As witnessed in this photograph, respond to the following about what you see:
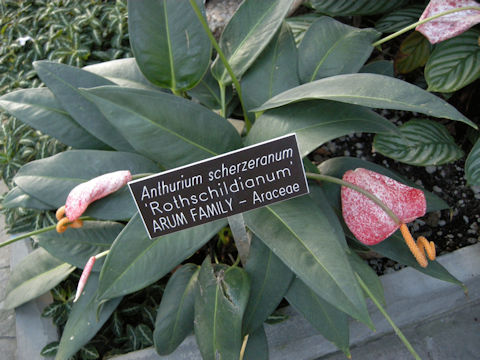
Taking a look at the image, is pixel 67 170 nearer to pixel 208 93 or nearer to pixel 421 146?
pixel 208 93

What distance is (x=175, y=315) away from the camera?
91 cm

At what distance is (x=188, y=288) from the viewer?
36.9 inches

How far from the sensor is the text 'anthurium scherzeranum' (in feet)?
2.24

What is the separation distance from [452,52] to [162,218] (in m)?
0.90

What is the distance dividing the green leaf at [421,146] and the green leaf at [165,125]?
1.55ft

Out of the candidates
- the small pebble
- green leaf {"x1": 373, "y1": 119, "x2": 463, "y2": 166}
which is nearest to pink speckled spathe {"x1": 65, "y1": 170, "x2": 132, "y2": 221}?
green leaf {"x1": 373, "y1": 119, "x2": 463, "y2": 166}

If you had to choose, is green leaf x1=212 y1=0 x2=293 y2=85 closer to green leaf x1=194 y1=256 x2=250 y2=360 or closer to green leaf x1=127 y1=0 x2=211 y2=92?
green leaf x1=127 y1=0 x2=211 y2=92

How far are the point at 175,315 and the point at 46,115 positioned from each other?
595 mm

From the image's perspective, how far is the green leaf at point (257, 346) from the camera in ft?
3.00

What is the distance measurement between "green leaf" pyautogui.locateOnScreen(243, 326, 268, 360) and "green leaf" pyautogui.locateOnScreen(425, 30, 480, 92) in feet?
2.49

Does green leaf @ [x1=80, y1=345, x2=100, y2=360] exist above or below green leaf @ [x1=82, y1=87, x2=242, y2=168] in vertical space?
below

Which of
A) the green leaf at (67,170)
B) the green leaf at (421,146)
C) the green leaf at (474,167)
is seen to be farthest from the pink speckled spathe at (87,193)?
the green leaf at (474,167)

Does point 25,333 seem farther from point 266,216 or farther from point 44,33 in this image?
point 44,33

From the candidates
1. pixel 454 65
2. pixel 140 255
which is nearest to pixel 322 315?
pixel 140 255
